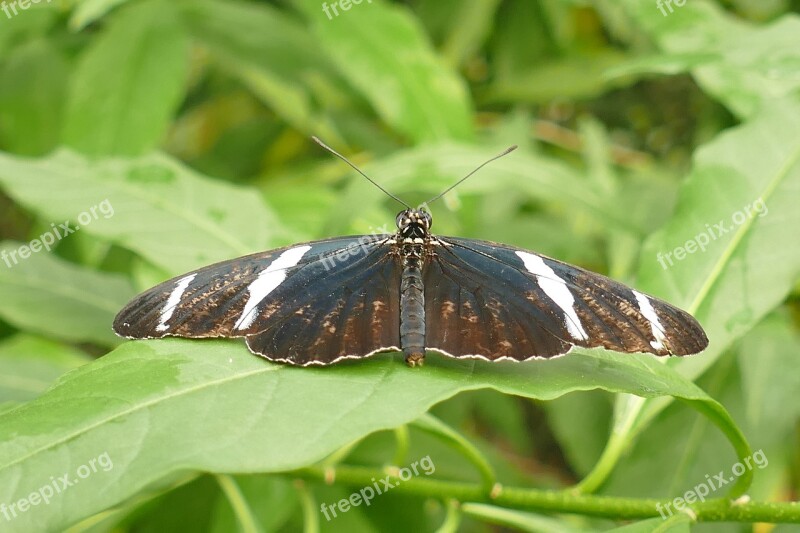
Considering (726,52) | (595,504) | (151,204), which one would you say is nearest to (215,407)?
(595,504)

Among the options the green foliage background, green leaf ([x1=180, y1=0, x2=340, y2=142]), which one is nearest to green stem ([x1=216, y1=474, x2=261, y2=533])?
the green foliage background

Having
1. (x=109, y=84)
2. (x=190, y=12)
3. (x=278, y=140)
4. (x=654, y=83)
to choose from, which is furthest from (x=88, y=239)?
(x=654, y=83)

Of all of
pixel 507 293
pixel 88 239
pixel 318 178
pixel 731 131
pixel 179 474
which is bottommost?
pixel 179 474

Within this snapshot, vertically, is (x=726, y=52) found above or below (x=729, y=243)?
above

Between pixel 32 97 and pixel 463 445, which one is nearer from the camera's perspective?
pixel 463 445

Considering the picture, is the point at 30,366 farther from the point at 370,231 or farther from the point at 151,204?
the point at 370,231

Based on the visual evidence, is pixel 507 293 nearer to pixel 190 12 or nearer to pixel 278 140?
pixel 190 12

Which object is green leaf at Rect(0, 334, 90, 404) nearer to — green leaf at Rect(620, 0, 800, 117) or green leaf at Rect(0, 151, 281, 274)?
green leaf at Rect(0, 151, 281, 274)
